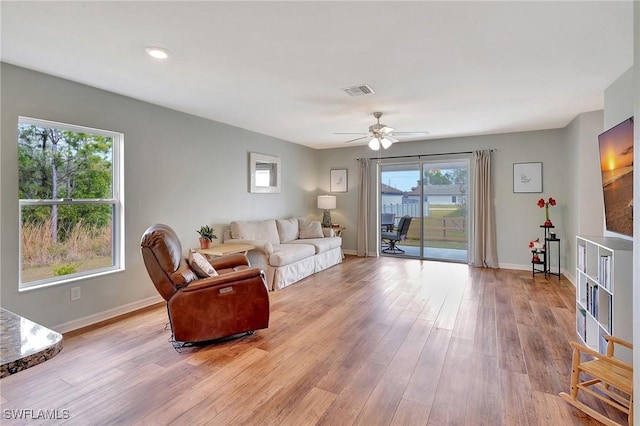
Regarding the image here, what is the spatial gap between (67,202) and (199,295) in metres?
1.79

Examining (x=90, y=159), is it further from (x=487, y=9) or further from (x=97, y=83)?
(x=487, y=9)

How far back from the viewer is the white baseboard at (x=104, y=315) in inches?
122

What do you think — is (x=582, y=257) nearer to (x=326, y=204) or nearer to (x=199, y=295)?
(x=199, y=295)

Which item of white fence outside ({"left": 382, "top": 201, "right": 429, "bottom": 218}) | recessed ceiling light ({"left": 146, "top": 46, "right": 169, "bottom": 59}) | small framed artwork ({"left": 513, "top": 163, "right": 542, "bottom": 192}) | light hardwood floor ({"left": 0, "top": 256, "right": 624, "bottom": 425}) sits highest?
recessed ceiling light ({"left": 146, "top": 46, "right": 169, "bottom": 59})

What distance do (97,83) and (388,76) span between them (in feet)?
9.53

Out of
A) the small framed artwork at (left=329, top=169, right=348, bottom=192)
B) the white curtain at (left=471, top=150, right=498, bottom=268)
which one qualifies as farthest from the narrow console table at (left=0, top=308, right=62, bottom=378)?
the small framed artwork at (left=329, top=169, right=348, bottom=192)

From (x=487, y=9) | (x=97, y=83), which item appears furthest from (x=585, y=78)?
(x=97, y=83)

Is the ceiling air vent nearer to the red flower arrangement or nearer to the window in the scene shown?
the window

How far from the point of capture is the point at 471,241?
6086 millimetres

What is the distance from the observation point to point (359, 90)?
3408mm

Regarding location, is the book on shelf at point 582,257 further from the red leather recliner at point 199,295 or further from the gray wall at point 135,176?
the gray wall at point 135,176

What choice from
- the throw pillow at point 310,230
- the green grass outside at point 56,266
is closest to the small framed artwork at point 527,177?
the throw pillow at point 310,230

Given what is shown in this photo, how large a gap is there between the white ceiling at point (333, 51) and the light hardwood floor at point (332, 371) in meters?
2.45

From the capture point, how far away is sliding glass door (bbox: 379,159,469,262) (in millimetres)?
6352
